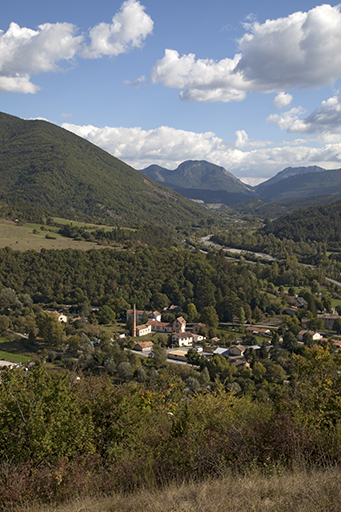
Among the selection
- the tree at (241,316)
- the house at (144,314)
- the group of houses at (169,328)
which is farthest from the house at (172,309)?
the tree at (241,316)

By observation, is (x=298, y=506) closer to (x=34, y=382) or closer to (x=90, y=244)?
(x=34, y=382)

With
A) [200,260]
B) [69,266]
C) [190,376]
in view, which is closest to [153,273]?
[200,260]

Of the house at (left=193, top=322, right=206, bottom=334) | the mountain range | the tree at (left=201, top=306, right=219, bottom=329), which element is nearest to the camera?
the house at (left=193, top=322, right=206, bottom=334)

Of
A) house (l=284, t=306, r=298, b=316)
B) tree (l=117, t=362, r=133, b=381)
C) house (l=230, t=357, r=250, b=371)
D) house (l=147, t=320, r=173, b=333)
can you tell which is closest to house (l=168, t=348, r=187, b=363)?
house (l=230, t=357, r=250, b=371)

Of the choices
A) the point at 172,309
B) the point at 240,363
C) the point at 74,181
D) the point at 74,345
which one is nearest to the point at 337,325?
the point at 240,363

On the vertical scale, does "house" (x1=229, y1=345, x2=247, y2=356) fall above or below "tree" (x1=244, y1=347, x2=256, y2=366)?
below

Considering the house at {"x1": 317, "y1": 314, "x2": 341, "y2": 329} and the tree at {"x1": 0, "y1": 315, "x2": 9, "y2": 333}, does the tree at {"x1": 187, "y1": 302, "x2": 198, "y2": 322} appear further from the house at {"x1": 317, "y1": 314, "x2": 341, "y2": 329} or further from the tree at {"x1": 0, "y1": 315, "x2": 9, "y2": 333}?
the tree at {"x1": 0, "y1": 315, "x2": 9, "y2": 333}

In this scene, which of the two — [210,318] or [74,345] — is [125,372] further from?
[210,318]
